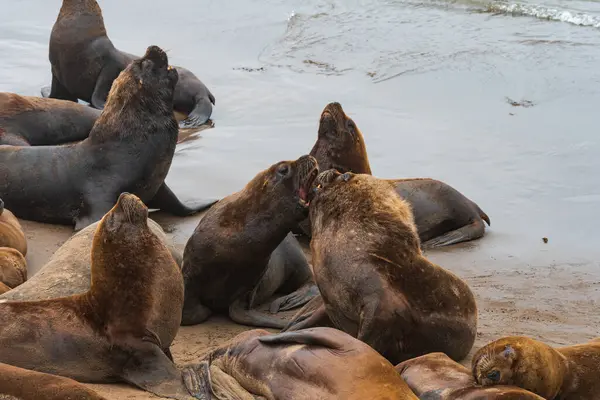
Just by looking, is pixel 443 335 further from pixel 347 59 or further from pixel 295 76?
pixel 347 59

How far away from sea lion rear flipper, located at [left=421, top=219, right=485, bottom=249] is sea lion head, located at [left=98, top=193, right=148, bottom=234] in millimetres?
3251

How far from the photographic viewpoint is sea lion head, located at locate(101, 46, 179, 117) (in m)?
8.52

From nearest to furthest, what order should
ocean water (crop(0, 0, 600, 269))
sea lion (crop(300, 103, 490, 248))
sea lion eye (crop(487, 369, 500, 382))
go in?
sea lion eye (crop(487, 369, 500, 382)) < sea lion (crop(300, 103, 490, 248)) < ocean water (crop(0, 0, 600, 269))

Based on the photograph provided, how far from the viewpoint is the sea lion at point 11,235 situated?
7.26 meters

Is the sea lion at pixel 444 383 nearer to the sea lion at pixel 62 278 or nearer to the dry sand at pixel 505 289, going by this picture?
the dry sand at pixel 505 289

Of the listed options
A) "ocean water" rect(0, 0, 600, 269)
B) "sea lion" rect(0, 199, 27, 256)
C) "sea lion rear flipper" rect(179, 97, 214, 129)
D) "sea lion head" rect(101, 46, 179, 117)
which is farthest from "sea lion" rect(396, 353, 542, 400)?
"sea lion rear flipper" rect(179, 97, 214, 129)

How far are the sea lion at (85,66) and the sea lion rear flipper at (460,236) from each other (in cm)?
444

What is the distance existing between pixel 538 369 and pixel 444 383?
1.34 feet

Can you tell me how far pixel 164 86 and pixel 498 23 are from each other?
8951 mm

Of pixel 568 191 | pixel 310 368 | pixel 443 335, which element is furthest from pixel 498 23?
pixel 310 368

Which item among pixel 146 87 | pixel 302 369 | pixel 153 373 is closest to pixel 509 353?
pixel 302 369

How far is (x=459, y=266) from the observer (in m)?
7.71

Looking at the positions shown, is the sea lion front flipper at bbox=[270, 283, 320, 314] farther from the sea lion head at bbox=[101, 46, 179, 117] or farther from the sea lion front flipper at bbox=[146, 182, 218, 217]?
the sea lion head at bbox=[101, 46, 179, 117]

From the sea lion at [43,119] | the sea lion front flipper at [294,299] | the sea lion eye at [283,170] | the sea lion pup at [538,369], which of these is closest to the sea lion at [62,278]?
the sea lion eye at [283,170]
